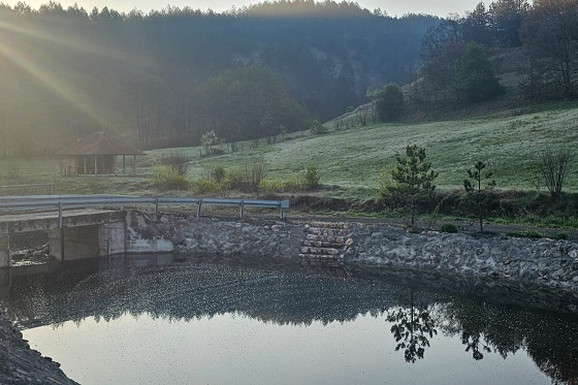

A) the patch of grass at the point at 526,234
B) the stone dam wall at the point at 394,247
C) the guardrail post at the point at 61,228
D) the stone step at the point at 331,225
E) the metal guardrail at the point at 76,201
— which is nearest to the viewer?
the stone dam wall at the point at 394,247

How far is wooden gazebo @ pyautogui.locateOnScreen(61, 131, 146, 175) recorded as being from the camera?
5562 centimetres

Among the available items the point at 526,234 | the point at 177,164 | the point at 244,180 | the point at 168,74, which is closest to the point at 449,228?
the point at 526,234

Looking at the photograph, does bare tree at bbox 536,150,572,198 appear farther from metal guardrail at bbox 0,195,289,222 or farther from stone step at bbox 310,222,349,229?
metal guardrail at bbox 0,195,289,222

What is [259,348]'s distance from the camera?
57.2ft

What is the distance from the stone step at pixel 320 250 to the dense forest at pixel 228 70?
142ft

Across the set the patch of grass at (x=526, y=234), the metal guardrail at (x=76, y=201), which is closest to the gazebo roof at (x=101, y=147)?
the metal guardrail at (x=76, y=201)

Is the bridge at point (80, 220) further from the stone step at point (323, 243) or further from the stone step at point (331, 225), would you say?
the stone step at point (323, 243)

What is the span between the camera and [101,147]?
5603cm

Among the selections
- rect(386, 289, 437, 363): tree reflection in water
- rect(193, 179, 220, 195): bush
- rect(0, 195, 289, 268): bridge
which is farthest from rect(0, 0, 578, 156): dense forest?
rect(386, 289, 437, 363): tree reflection in water

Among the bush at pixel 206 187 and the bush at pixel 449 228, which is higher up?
the bush at pixel 206 187

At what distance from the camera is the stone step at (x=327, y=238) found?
97.8ft

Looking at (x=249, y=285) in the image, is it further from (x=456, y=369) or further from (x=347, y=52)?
(x=347, y=52)

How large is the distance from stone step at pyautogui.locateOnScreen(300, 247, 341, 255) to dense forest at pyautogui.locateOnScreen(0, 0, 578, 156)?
43.4 m

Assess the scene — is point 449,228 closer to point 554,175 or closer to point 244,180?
point 554,175
